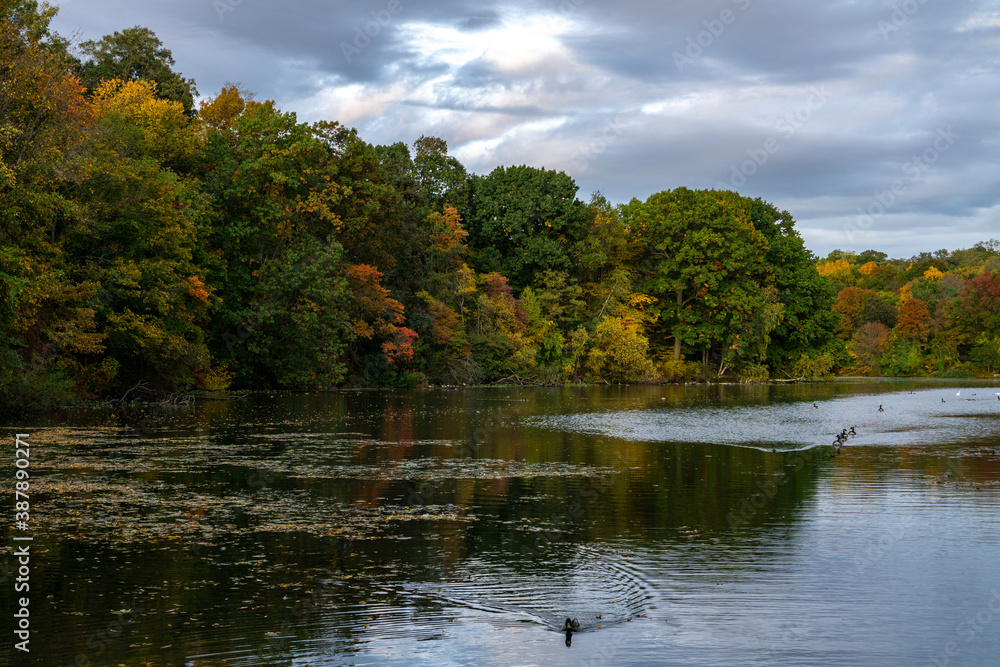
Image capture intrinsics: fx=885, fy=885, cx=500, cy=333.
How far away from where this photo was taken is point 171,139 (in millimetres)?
46188

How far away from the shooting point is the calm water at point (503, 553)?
876 centimetres

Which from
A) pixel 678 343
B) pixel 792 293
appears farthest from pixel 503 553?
pixel 792 293

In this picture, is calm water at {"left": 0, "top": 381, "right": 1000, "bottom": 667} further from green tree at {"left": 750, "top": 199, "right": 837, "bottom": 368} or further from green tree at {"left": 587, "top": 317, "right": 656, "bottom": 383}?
green tree at {"left": 750, "top": 199, "right": 837, "bottom": 368}

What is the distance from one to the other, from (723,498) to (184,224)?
31120 millimetres

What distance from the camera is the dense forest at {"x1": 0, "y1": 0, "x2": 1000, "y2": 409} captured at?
32.6 meters

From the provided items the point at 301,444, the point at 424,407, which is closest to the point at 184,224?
the point at 424,407

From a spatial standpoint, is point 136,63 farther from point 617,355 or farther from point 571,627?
point 571,627

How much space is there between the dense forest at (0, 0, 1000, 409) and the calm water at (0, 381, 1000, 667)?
34.5 ft

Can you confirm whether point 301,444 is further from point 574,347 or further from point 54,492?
point 574,347

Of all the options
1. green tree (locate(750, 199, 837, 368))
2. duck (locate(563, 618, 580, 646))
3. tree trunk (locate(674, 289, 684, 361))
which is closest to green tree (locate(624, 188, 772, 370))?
tree trunk (locate(674, 289, 684, 361))

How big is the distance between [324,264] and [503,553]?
129ft

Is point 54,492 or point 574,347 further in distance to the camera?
point 574,347

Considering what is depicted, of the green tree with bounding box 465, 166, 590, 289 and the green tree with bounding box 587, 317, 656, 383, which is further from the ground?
the green tree with bounding box 465, 166, 590, 289

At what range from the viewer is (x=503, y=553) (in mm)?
12305
